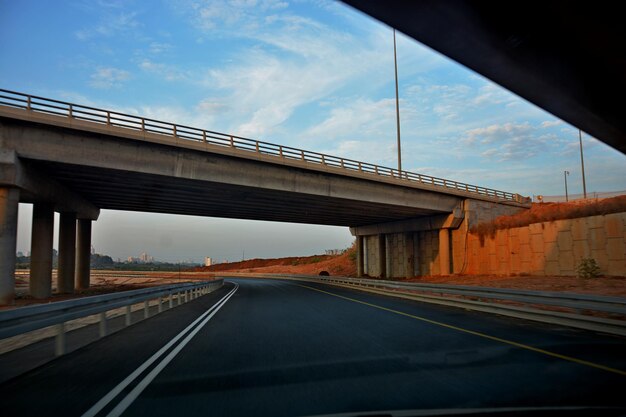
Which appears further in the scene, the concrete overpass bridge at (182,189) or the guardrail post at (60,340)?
the concrete overpass bridge at (182,189)

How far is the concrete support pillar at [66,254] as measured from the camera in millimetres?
32906

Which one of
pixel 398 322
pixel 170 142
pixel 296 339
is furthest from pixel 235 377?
pixel 170 142

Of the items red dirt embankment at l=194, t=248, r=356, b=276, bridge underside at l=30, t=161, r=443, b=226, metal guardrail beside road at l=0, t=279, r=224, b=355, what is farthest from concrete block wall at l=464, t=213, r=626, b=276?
red dirt embankment at l=194, t=248, r=356, b=276

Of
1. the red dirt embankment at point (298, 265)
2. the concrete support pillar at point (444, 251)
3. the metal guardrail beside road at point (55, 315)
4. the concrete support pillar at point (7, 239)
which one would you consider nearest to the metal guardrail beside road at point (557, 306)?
the metal guardrail beside road at point (55, 315)

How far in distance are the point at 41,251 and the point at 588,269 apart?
33420mm

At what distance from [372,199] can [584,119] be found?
82.5 ft

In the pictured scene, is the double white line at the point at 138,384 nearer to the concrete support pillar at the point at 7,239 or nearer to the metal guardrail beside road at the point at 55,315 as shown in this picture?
the metal guardrail beside road at the point at 55,315

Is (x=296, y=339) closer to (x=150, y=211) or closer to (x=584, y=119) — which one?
(x=584, y=119)

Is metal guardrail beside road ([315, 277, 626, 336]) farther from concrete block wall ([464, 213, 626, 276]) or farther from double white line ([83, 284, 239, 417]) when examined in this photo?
concrete block wall ([464, 213, 626, 276])

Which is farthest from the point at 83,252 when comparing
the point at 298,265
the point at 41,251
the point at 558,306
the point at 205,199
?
the point at 298,265

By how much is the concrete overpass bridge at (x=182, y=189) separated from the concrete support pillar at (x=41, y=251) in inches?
2.4

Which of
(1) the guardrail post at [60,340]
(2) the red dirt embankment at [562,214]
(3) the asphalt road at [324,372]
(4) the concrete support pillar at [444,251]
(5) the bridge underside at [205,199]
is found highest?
(5) the bridge underside at [205,199]

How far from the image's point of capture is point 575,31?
8.32 meters

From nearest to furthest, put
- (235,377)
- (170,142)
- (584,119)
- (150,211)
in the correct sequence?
(235,377) < (584,119) < (170,142) < (150,211)
